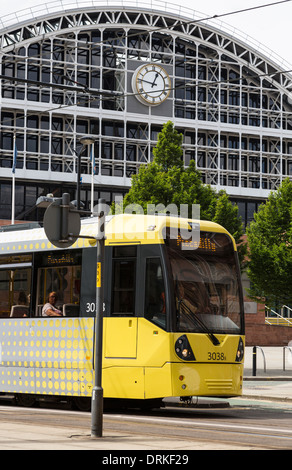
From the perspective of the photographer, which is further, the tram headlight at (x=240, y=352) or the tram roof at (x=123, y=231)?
the tram headlight at (x=240, y=352)

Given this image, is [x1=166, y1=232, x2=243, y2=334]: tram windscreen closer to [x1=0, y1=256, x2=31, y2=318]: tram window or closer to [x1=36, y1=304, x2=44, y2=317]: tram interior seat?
[x1=36, y1=304, x2=44, y2=317]: tram interior seat

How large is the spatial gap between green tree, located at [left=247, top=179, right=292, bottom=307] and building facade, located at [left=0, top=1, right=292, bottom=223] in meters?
31.3

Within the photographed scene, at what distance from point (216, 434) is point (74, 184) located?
59245 mm

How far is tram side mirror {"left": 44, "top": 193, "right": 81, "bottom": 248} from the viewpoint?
1127 cm

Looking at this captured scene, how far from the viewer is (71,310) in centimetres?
1623

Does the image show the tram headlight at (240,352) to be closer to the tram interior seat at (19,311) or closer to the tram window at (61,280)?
the tram window at (61,280)

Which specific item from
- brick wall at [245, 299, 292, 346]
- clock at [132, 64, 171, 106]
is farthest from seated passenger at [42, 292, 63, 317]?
clock at [132, 64, 171, 106]

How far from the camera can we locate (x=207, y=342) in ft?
50.5

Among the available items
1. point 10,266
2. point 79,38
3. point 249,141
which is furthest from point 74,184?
point 10,266

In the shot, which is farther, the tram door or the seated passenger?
the seated passenger

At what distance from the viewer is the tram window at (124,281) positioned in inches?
611

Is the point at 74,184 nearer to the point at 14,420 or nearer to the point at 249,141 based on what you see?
the point at 249,141

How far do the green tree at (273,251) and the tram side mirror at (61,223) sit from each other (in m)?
21.7

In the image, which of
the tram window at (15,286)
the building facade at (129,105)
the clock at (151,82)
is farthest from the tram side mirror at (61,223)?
the clock at (151,82)
